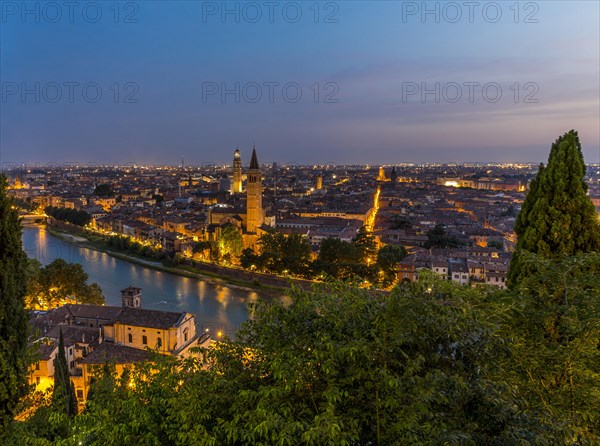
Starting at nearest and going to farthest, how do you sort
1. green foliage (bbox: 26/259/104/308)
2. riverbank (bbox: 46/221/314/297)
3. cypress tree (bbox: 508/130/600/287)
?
cypress tree (bbox: 508/130/600/287), green foliage (bbox: 26/259/104/308), riverbank (bbox: 46/221/314/297)

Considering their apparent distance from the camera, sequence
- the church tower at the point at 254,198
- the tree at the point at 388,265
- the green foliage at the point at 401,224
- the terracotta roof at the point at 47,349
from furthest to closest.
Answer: the green foliage at the point at 401,224, the church tower at the point at 254,198, the tree at the point at 388,265, the terracotta roof at the point at 47,349

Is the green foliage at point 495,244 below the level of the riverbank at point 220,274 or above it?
above

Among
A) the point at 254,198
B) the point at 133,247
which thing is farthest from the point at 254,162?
the point at 133,247

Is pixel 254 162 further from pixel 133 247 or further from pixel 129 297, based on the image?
pixel 129 297

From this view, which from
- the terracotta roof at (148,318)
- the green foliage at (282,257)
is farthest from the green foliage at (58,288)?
the green foliage at (282,257)

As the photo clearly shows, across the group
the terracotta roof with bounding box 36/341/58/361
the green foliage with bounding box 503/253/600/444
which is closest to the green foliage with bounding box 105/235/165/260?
the terracotta roof with bounding box 36/341/58/361

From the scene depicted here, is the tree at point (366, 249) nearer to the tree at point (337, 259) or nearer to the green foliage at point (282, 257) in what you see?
the tree at point (337, 259)

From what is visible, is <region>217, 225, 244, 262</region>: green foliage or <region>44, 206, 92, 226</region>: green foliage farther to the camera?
<region>44, 206, 92, 226</region>: green foliage

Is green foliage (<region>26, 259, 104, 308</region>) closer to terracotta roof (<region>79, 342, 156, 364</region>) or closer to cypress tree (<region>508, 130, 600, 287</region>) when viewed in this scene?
terracotta roof (<region>79, 342, 156, 364</region>)
